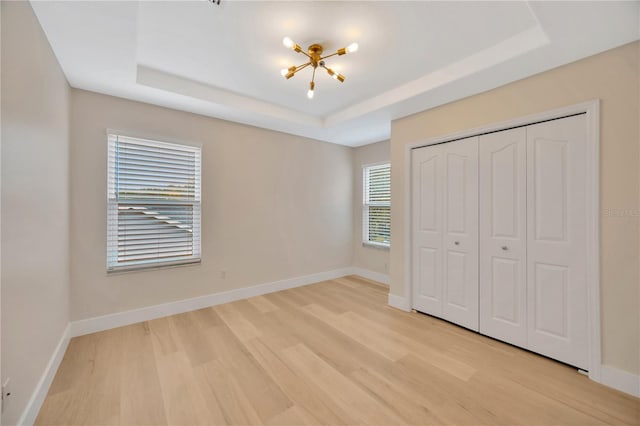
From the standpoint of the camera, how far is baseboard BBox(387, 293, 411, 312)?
11.3 feet

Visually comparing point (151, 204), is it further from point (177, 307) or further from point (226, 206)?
point (177, 307)

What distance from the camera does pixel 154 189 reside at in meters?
3.16

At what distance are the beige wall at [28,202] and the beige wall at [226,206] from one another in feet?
1.75

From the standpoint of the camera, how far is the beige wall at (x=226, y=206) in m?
2.81

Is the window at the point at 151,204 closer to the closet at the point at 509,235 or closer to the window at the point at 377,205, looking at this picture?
the closet at the point at 509,235

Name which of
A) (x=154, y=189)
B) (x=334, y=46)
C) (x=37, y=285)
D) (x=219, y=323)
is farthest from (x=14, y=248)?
(x=334, y=46)

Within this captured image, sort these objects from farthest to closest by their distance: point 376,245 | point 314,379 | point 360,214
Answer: point 360,214 < point 376,245 < point 314,379

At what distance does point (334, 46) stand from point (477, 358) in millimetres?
3039

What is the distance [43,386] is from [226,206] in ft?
7.84

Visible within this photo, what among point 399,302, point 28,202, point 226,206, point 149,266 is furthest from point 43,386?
point 399,302

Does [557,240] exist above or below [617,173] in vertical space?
below

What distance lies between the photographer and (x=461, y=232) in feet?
9.82

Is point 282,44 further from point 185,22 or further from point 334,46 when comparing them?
point 185,22

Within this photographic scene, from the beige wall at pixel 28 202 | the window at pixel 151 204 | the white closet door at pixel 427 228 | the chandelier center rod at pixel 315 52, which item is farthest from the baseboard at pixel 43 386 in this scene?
the white closet door at pixel 427 228
